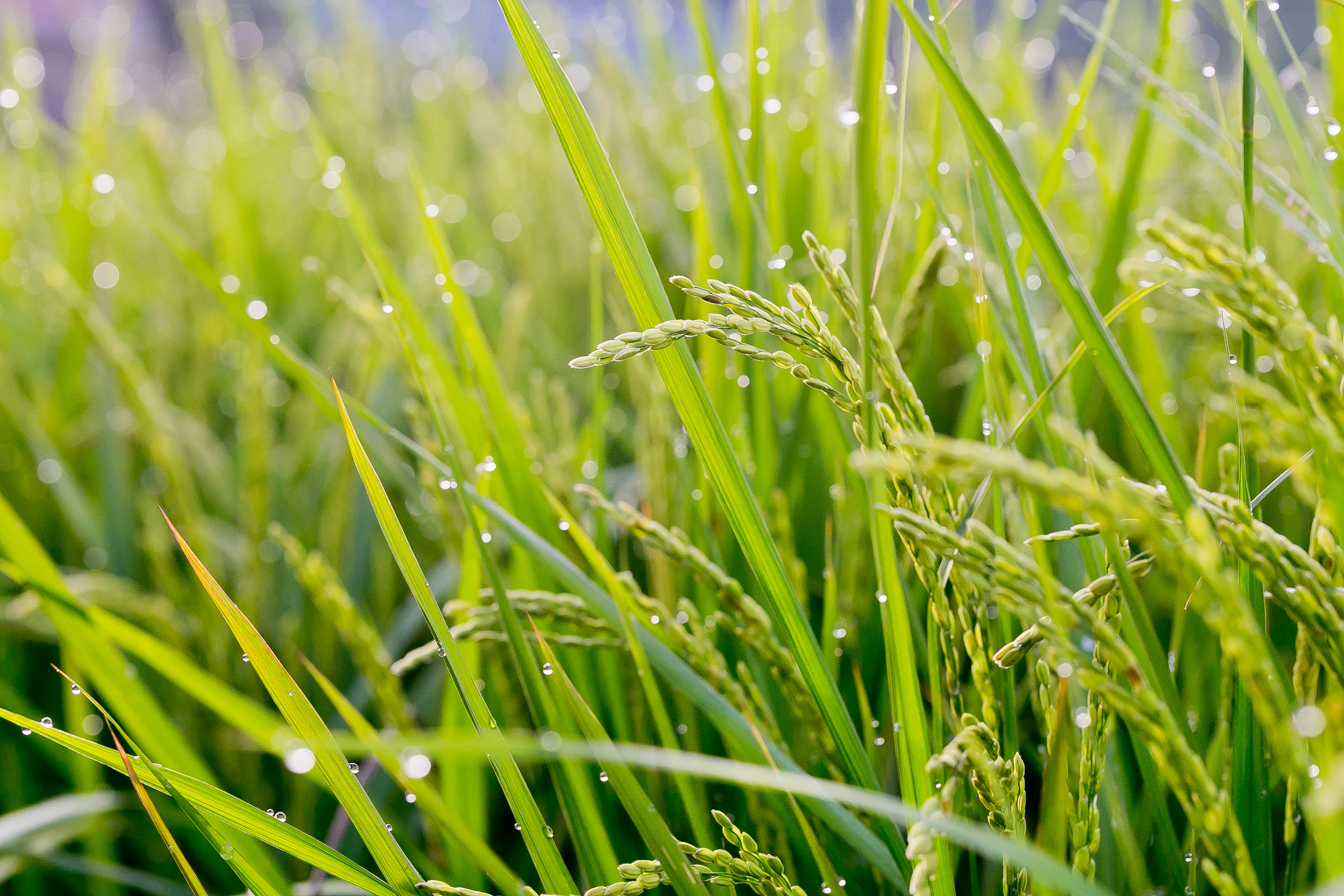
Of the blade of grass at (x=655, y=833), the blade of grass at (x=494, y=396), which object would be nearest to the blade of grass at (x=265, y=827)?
the blade of grass at (x=655, y=833)

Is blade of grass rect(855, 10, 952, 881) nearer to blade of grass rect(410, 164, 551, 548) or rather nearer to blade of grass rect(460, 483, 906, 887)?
blade of grass rect(460, 483, 906, 887)

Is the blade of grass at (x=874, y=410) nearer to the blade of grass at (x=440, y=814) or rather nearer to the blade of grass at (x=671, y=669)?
the blade of grass at (x=671, y=669)

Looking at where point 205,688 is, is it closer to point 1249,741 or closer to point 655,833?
point 655,833

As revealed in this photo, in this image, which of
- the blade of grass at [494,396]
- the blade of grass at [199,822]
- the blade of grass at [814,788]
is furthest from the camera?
the blade of grass at [494,396]

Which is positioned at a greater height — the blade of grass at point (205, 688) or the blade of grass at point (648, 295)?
the blade of grass at point (648, 295)

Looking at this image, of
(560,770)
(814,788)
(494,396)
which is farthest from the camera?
(494,396)

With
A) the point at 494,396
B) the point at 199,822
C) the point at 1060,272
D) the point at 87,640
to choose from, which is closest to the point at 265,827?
the point at 199,822

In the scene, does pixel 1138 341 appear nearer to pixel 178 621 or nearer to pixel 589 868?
pixel 589 868
